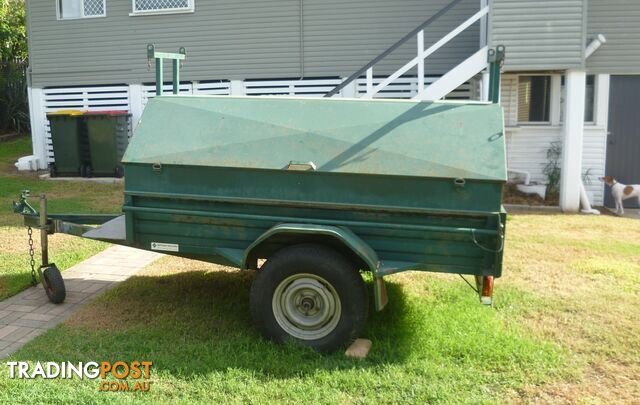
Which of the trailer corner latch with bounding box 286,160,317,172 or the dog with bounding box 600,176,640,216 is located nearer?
the trailer corner latch with bounding box 286,160,317,172

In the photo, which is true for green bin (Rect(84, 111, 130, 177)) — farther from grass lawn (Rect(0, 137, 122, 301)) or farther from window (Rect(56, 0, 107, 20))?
window (Rect(56, 0, 107, 20))

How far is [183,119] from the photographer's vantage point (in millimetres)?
4504

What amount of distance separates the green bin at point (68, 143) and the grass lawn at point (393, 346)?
7404mm

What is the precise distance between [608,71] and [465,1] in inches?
112

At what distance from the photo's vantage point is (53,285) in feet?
16.8

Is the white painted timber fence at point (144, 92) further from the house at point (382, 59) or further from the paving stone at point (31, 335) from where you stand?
the paving stone at point (31, 335)

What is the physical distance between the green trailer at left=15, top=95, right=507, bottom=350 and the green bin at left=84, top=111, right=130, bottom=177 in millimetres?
8404

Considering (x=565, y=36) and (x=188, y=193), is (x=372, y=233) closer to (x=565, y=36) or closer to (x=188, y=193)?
(x=188, y=193)

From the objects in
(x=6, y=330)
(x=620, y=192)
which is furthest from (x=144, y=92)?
(x=620, y=192)

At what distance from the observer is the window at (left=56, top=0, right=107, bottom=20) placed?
13.2 metres

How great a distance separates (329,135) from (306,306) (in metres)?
1.20

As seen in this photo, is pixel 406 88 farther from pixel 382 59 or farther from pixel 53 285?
pixel 53 285

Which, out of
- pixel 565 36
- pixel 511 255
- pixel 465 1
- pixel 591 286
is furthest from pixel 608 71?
pixel 591 286

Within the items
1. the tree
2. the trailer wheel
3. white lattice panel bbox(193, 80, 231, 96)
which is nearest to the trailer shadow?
the trailer wheel
